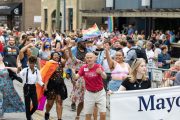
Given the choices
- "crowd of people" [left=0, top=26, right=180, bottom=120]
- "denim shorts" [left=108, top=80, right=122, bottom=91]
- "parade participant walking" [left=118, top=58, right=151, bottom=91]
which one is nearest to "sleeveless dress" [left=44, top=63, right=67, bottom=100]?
"crowd of people" [left=0, top=26, right=180, bottom=120]

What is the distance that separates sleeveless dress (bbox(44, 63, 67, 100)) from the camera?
35.4ft

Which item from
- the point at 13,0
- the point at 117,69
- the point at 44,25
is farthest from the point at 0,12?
the point at 117,69

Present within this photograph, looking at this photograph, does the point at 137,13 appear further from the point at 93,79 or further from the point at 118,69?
the point at 93,79

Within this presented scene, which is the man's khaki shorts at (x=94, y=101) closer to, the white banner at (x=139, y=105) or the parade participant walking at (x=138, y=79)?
the parade participant walking at (x=138, y=79)

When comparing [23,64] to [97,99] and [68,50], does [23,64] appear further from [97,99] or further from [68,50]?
[97,99]

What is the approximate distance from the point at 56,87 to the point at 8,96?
3.74 feet

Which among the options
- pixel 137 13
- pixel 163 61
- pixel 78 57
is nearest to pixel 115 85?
pixel 78 57

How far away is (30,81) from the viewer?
1052 centimetres

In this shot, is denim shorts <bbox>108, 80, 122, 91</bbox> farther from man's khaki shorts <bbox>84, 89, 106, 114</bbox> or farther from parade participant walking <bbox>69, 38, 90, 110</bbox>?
man's khaki shorts <bbox>84, 89, 106, 114</bbox>

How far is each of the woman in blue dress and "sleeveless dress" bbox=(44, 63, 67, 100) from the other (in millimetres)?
797

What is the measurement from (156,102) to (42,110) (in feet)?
15.0

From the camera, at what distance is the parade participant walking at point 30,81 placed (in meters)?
10.5

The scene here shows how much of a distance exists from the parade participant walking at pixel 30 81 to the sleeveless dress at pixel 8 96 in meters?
0.48

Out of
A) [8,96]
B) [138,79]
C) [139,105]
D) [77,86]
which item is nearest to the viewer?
[139,105]
